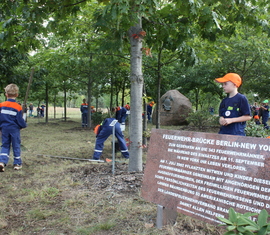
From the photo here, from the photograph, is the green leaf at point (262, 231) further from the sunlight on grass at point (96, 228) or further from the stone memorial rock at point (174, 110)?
the stone memorial rock at point (174, 110)

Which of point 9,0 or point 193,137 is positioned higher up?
point 9,0

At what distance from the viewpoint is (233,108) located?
395 centimetres

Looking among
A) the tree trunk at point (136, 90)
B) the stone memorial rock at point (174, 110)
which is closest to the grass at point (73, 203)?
the tree trunk at point (136, 90)

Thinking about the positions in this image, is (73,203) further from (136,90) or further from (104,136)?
(104,136)

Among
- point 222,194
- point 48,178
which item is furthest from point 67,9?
point 222,194

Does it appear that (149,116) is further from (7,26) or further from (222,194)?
(222,194)

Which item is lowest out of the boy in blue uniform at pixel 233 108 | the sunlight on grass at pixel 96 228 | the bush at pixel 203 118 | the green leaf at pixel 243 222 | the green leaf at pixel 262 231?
the sunlight on grass at pixel 96 228

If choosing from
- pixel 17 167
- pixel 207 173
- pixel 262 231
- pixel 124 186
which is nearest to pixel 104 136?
pixel 17 167

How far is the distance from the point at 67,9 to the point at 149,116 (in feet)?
64.3

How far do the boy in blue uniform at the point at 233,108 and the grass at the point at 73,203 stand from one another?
5.02 feet

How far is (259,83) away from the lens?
1741 cm

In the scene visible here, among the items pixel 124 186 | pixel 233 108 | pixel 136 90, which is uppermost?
pixel 136 90

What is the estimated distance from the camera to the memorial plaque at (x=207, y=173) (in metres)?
2.26

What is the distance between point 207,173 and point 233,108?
1721mm
